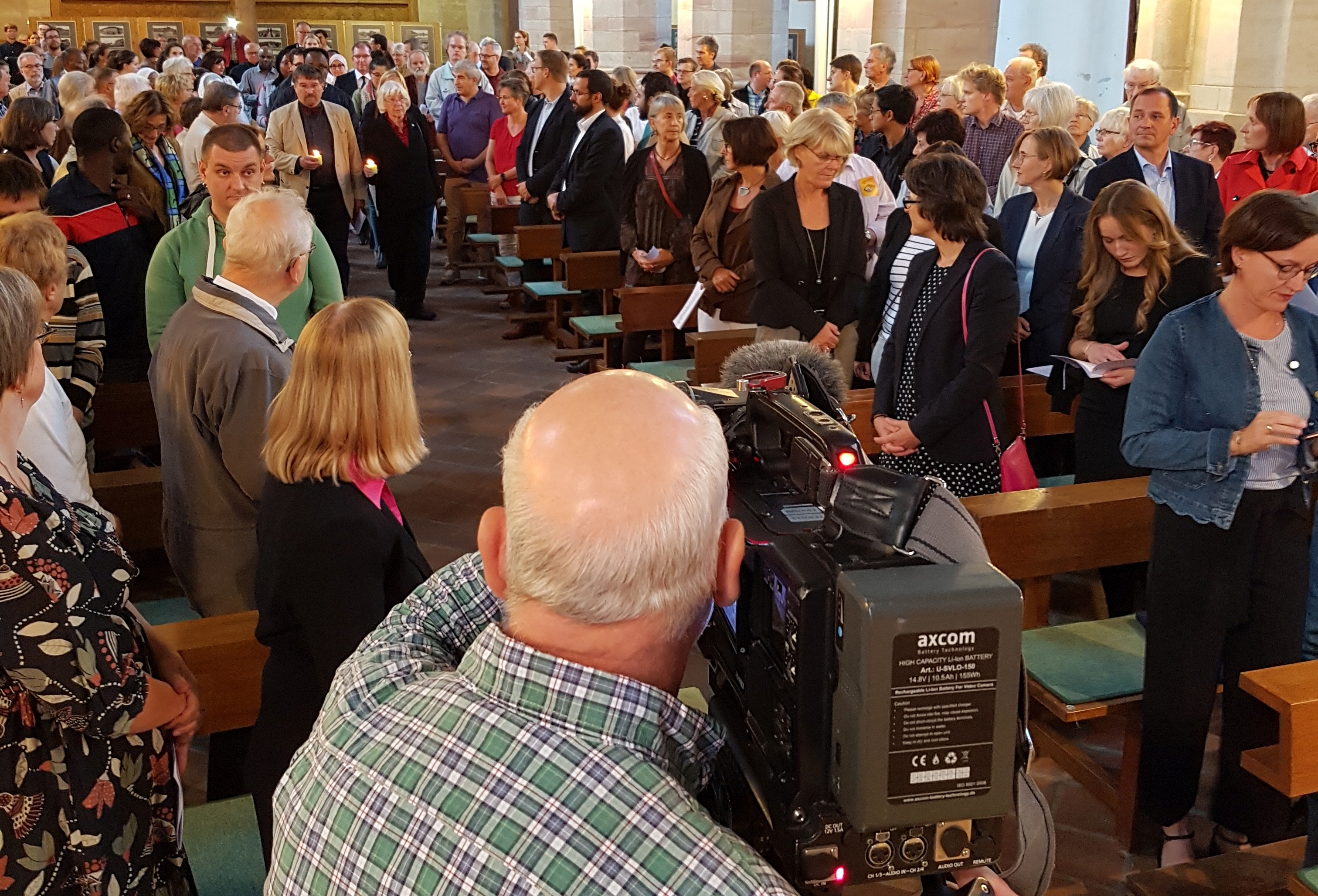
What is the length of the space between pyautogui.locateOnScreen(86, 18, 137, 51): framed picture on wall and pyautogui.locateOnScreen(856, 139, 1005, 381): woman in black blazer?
20520mm

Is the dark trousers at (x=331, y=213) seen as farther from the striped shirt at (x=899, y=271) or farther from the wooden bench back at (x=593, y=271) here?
the striped shirt at (x=899, y=271)

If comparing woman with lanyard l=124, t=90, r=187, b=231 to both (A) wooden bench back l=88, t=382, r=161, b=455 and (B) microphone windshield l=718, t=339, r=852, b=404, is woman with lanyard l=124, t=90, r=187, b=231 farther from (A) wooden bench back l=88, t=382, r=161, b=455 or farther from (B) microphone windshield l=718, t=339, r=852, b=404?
(B) microphone windshield l=718, t=339, r=852, b=404

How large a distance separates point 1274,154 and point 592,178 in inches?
146

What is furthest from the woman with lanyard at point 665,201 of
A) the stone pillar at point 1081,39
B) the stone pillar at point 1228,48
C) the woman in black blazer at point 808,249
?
the stone pillar at point 1081,39

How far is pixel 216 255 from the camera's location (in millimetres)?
3836

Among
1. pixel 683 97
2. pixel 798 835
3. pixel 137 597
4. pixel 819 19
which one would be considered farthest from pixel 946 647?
pixel 819 19

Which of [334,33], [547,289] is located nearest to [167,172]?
[547,289]

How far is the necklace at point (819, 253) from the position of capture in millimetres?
4605

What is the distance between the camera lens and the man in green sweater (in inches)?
148

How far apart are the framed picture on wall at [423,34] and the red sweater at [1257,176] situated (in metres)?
19.5

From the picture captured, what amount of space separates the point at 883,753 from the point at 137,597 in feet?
13.2

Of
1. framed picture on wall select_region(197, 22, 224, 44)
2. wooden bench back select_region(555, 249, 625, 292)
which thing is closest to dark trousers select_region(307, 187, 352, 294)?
wooden bench back select_region(555, 249, 625, 292)

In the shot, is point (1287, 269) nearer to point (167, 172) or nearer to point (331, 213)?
point (167, 172)

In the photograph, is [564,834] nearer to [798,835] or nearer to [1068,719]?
[798,835]
